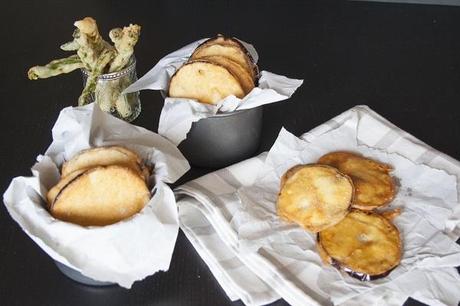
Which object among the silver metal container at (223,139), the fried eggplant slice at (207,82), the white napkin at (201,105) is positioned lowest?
the silver metal container at (223,139)

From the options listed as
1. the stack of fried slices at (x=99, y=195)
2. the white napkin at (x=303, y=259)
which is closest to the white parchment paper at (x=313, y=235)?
the white napkin at (x=303, y=259)

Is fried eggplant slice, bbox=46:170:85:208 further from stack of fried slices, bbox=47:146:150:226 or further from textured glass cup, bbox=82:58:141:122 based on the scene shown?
textured glass cup, bbox=82:58:141:122

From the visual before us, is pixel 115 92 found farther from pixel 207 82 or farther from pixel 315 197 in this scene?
pixel 315 197

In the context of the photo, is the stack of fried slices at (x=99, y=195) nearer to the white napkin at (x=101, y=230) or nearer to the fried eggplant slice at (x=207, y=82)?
the white napkin at (x=101, y=230)

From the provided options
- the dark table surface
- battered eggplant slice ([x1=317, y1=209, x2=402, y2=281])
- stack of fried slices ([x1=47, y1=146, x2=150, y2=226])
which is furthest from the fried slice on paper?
battered eggplant slice ([x1=317, y1=209, x2=402, y2=281])

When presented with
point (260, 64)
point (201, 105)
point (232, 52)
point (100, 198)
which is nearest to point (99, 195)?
point (100, 198)
